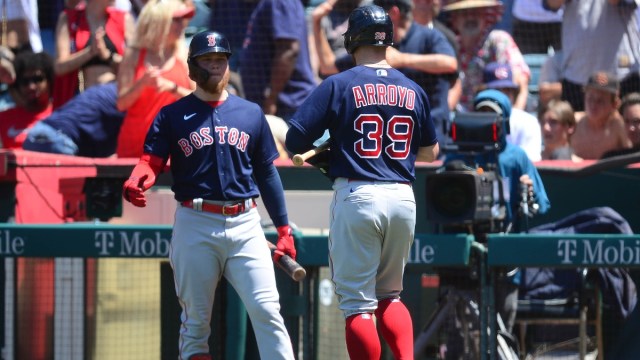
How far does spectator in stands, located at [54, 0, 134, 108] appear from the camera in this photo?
9.32 meters

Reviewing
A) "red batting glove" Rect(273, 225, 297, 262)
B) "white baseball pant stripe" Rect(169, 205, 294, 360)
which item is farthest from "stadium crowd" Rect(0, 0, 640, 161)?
"white baseball pant stripe" Rect(169, 205, 294, 360)

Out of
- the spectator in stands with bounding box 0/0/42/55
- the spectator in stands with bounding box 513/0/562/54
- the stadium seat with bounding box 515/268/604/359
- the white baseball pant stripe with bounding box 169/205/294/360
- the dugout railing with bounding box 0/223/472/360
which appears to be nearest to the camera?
the white baseball pant stripe with bounding box 169/205/294/360

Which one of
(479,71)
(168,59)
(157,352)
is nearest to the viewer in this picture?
(157,352)

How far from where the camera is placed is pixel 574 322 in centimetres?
762

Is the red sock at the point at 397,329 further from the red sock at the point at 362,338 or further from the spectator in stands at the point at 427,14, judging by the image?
the spectator in stands at the point at 427,14

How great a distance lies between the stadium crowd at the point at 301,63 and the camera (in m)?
8.71

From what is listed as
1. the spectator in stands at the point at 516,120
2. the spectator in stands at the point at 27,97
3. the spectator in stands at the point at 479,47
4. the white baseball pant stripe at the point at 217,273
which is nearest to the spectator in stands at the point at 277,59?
the spectator in stands at the point at 479,47

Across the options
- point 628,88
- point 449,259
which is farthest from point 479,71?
point 449,259

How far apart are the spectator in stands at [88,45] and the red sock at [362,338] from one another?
13.9 ft

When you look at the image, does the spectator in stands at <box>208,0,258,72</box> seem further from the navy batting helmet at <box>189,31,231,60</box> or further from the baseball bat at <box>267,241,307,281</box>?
the baseball bat at <box>267,241,307,281</box>

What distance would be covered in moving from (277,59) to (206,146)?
11.2 ft

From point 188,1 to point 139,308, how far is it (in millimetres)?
2492

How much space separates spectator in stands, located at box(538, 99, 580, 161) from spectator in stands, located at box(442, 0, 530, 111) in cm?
36

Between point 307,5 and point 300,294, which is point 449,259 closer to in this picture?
point 300,294
